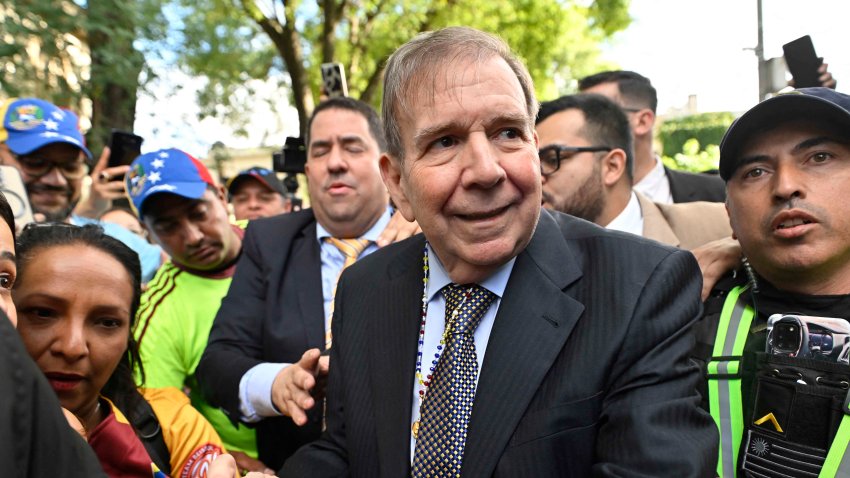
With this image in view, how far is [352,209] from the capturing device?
3.17m

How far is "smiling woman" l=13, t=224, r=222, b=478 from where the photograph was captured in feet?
6.81

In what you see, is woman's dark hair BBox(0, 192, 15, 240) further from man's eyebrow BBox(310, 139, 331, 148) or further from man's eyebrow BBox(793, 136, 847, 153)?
man's eyebrow BBox(793, 136, 847, 153)

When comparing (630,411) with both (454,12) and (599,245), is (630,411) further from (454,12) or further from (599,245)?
(454,12)

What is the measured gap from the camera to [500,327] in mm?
1748

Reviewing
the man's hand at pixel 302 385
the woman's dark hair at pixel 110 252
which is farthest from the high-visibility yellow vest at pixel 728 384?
the woman's dark hair at pixel 110 252

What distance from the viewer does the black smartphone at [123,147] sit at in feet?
13.9

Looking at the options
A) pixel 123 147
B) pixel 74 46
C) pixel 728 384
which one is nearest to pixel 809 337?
pixel 728 384

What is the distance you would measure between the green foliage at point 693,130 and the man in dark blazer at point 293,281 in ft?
89.4

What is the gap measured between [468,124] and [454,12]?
13428 mm

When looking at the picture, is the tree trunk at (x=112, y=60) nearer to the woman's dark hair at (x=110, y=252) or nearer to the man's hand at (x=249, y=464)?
the woman's dark hair at (x=110, y=252)

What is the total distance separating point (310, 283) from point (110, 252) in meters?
0.84

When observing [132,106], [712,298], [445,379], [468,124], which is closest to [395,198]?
[468,124]

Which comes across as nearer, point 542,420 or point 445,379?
point 542,420

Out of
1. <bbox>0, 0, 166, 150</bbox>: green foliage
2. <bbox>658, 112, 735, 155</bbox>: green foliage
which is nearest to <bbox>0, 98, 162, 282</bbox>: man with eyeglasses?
<bbox>0, 0, 166, 150</bbox>: green foliage
